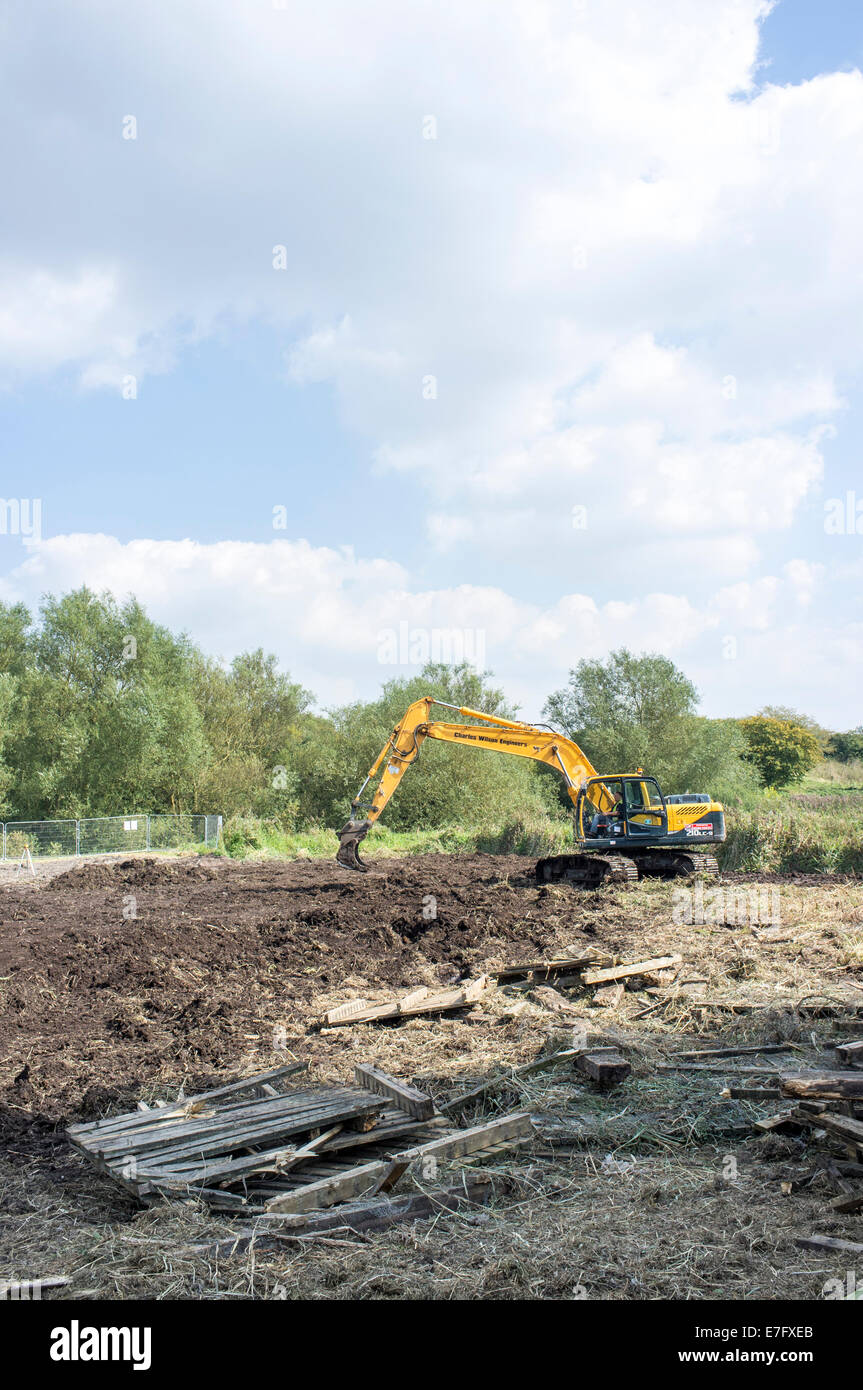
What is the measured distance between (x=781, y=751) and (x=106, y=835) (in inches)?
1747

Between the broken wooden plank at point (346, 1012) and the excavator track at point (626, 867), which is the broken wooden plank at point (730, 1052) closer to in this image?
the broken wooden plank at point (346, 1012)

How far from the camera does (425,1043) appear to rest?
766cm

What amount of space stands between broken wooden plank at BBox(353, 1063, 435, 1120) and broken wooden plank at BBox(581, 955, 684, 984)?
147 inches

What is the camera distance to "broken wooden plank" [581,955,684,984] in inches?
368

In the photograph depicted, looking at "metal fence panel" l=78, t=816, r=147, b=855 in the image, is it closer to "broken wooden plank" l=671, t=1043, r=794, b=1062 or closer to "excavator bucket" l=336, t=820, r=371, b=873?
"excavator bucket" l=336, t=820, r=371, b=873

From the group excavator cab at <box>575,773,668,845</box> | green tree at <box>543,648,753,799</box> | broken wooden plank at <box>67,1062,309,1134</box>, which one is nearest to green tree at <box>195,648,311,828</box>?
green tree at <box>543,648,753,799</box>

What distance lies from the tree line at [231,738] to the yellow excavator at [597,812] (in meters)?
16.3

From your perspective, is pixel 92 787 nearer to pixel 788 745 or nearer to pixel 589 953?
pixel 589 953

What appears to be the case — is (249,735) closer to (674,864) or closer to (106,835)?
(106,835)

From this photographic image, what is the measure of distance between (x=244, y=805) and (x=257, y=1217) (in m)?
35.9

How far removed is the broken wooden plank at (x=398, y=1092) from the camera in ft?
18.5

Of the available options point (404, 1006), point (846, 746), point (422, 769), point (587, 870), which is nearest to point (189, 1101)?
point (404, 1006)
